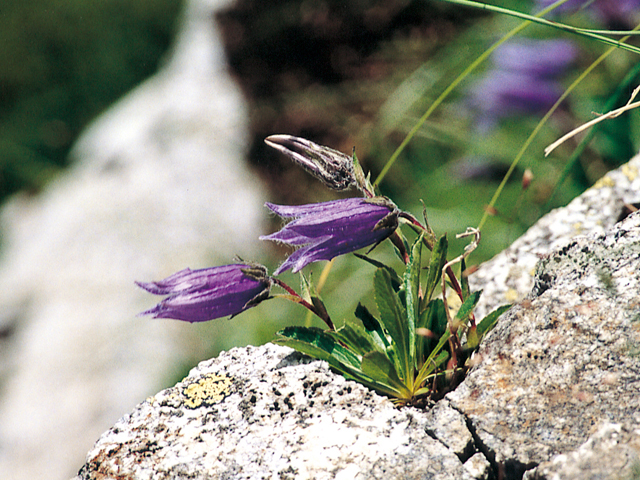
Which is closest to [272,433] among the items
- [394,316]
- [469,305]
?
[394,316]

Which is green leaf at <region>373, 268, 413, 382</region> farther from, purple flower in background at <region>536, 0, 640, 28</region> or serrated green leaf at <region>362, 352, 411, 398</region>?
purple flower in background at <region>536, 0, 640, 28</region>

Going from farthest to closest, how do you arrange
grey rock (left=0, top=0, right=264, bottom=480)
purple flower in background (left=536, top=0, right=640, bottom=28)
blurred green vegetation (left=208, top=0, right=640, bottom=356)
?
grey rock (left=0, top=0, right=264, bottom=480), blurred green vegetation (left=208, top=0, right=640, bottom=356), purple flower in background (left=536, top=0, right=640, bottom=28)

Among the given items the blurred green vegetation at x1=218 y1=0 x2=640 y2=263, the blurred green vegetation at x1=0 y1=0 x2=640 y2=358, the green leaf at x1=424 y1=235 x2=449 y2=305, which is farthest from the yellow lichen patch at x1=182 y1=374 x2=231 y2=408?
the blurred green vegetation at x1=218 y1=0 x2=640 y2=263

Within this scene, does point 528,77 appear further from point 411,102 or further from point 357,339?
point 357,339

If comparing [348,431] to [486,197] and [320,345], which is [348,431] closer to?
[320,345]

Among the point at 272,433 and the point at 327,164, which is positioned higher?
the point at 327,164

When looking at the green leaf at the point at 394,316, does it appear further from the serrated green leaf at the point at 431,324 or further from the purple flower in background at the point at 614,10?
the purple flower in background at the point at 614,10

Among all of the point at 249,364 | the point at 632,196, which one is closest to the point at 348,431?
the point at 249,364
